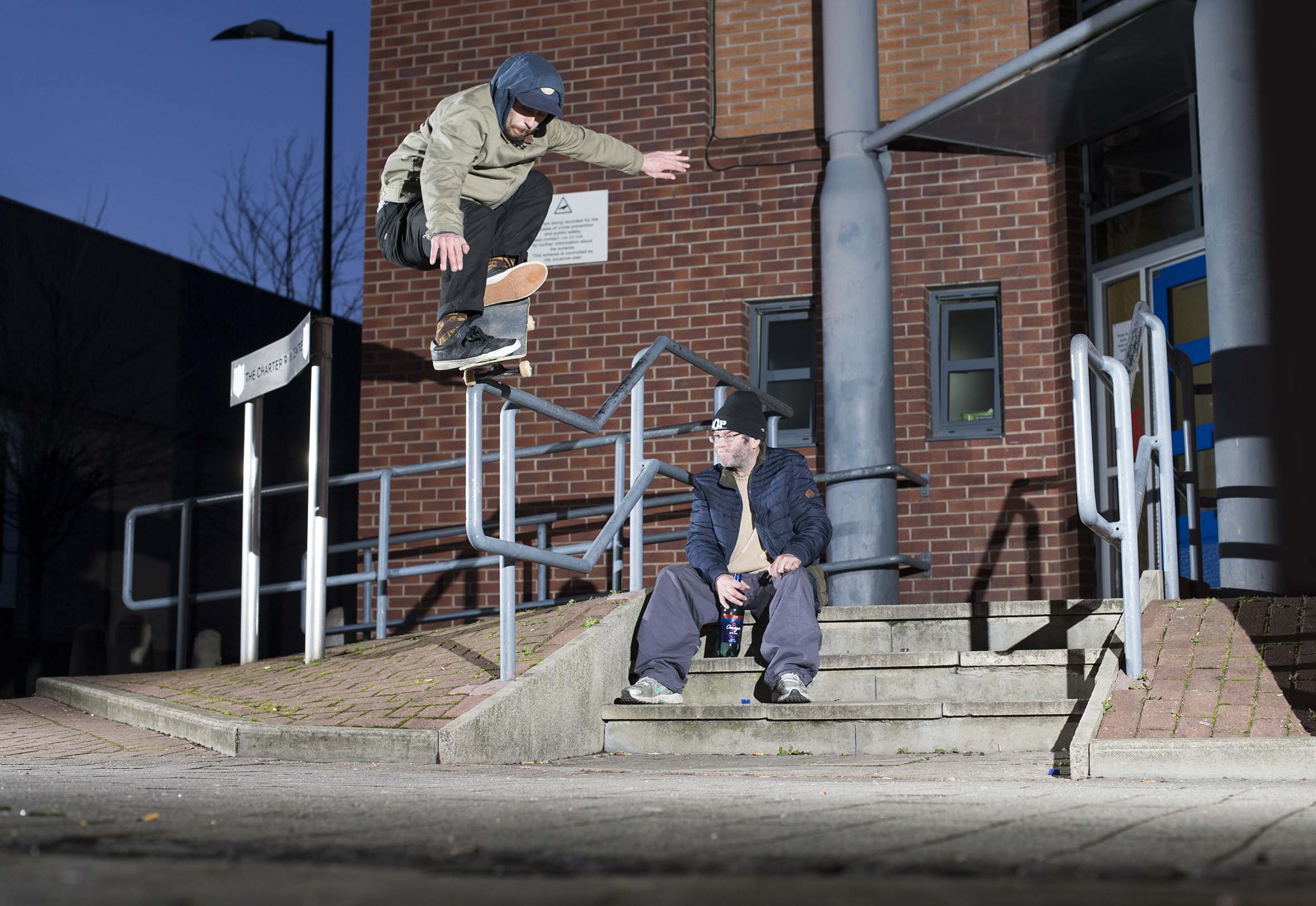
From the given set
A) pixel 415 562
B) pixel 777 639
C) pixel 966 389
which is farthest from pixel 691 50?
pixel 777 639

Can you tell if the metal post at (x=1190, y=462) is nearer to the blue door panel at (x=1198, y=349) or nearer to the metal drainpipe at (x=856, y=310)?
the blue door panel at (x=1198, y=349)

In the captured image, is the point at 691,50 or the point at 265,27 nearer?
the point at 691,50

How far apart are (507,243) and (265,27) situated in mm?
12154

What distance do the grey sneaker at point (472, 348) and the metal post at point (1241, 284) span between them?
3.35m

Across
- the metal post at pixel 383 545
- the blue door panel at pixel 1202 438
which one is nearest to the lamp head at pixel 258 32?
the metal post at pixel 383 545

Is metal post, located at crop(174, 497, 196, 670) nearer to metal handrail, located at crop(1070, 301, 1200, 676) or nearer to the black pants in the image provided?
the black pants

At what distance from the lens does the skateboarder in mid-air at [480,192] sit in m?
5.60

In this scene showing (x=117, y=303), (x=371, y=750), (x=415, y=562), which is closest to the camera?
(x=371, y=750)

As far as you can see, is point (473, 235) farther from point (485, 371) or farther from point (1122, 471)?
point (1122, 471)

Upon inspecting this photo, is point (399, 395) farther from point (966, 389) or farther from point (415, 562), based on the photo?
point (966, 389)

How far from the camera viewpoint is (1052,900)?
5.83 feet

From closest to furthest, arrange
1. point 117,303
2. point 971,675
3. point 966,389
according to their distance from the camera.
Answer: point 971,675, point 966,389, point 117,303

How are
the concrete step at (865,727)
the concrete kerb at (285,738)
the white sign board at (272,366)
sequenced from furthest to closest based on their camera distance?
the white sign board at (272,366)
the concrete step at (865,727)
the concrete kerb at (285,738)

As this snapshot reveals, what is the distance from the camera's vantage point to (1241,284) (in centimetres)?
684
